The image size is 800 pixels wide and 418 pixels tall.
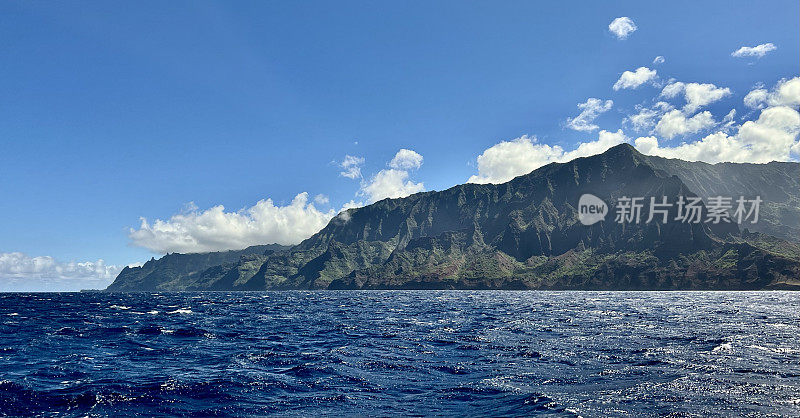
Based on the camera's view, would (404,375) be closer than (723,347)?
Yes

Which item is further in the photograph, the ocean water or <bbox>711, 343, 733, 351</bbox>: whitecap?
<bbox>711, 343, 733, 351</bbox>: whitecap

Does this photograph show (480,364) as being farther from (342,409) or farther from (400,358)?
(342,409)

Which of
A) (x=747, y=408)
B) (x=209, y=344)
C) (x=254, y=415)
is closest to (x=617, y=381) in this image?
(x=747, y=408)

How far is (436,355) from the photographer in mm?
36812

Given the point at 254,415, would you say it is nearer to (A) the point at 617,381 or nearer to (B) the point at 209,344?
(A) the point at 617,381

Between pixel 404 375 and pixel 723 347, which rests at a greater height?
pixel 404 375

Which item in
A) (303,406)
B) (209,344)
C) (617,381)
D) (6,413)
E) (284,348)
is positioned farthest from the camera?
(209,344)

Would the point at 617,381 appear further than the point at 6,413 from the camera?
Yes

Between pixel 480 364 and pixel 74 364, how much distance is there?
31.9 meters

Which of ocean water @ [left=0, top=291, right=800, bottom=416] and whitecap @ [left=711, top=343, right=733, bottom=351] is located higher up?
ocean water @ [left=0, top=291, right=800, bottom=416]

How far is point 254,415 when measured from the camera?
20547 millimetres

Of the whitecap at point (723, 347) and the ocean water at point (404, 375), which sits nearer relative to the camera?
the ocean water at point (404, 375)

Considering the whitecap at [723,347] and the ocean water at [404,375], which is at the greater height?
the ocean water at [404,375]

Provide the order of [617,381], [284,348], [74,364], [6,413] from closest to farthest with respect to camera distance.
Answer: [6,413] → [617,381] → [74,364] → [284,348]
